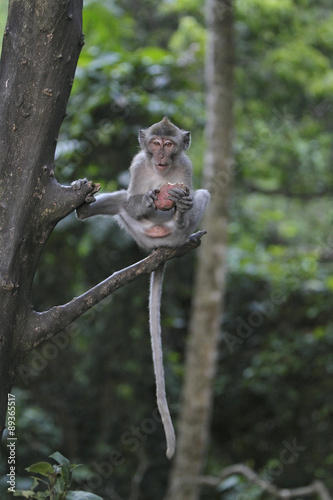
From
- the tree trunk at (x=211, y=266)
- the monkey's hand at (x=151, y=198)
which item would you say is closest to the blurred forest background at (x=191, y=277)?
the tree trunk at (x=211, y=266)

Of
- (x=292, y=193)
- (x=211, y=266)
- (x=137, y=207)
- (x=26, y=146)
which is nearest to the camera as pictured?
(x=26, y=146)

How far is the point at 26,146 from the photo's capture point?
216 centimetres

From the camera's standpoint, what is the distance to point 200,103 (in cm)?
835

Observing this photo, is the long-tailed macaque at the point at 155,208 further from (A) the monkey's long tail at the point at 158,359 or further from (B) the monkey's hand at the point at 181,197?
(B) the monkey's hand at the point at 181,197

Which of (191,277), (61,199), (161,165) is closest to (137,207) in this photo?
(161,165)

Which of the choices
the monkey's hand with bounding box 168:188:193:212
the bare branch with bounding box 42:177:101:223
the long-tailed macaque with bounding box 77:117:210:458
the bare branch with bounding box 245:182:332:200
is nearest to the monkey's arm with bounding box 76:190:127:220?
the long-tailed macaque with bounding box 77:117:210:458

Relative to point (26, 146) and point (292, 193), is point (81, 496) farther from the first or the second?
point (292, 193)

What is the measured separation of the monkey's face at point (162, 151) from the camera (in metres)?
3.10

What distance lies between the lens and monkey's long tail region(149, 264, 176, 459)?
93.7 inches

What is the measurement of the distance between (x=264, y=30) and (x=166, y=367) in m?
4.50

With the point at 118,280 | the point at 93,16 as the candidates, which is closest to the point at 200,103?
the point at 93,16

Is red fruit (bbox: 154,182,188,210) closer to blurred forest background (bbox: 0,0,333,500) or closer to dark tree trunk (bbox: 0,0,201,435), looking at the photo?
dark tree trunk (bbox: 0,0,201,435)

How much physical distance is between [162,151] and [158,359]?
1.04m

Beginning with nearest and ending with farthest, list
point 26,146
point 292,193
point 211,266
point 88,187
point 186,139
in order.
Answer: point 26,146 → point 88,187 → point 186,139 → point 211,266 → point 292,193
